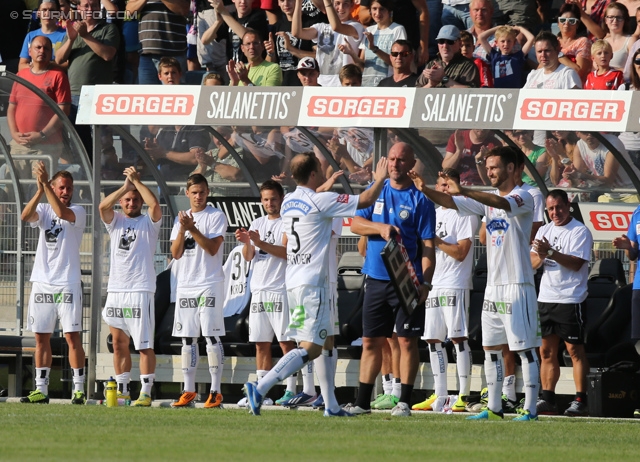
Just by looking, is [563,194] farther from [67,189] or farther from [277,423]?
[67,189]

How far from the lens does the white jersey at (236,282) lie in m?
13.0

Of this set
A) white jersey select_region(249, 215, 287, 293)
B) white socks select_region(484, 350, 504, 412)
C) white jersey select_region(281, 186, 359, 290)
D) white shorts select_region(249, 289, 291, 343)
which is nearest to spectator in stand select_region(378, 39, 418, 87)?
white jersey select_region(249, 215, 287, 293)

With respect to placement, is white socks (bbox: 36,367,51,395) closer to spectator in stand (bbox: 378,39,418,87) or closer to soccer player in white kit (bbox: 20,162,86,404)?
soccer player in white kit (bbox: 20,162,86,404)

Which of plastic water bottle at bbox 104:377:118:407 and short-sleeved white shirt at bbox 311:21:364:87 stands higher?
short-sleeved white shirt at bbox 311:21:364:87

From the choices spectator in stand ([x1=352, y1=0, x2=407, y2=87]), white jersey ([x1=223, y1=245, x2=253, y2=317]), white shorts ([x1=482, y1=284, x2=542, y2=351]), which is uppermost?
spectator in stand ([x1=352, y1=0, x2=407, y2=87])

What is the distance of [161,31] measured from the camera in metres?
17.0

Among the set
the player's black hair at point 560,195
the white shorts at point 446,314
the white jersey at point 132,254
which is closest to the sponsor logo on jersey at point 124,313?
the white jersey at point 132,254

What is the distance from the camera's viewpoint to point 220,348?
39.1 ft

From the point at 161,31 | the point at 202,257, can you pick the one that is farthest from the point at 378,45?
the point at 202,257

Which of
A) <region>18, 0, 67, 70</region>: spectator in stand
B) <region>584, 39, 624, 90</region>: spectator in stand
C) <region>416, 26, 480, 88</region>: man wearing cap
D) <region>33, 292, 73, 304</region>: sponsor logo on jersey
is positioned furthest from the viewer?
<region>18, 0, 67, 70</region>: spectator in stand

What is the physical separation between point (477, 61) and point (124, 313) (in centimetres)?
509

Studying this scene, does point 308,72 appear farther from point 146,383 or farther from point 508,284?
point 508,284

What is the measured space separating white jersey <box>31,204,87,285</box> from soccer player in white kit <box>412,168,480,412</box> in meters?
3.44

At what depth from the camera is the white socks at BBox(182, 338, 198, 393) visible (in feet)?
39.0
